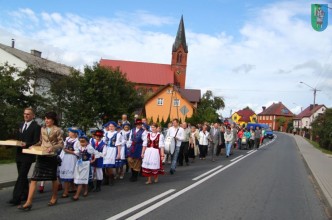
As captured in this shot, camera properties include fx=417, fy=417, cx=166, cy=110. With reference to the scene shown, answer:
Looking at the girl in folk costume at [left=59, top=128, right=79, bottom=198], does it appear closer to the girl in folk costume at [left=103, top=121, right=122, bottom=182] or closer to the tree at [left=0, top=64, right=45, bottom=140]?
the girl in folk costume at [left=103, top=121, right=122, bottom=182]

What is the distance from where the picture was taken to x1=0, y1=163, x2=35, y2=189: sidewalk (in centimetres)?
1010

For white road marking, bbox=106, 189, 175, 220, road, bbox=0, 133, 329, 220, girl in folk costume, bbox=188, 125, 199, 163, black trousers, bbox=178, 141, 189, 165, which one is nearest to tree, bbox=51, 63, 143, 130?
girl in folk costume, bbox=188, 125, 199, 163

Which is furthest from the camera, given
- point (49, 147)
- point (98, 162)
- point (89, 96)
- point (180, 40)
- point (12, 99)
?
point (180, 40)

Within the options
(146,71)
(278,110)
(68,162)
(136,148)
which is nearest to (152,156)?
(136,148)

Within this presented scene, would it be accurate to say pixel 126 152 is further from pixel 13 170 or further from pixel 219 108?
pixel 219 108

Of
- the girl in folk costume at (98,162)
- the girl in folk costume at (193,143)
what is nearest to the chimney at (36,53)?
the girl in folk costume at (193,143)

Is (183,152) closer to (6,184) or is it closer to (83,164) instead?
(6,184)

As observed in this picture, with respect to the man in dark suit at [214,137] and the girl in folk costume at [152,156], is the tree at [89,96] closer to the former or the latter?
the man in dark suit at [214,137]

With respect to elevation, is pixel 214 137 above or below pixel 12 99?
below

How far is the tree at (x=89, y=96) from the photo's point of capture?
2536cm

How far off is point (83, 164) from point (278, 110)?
16825 centimetres

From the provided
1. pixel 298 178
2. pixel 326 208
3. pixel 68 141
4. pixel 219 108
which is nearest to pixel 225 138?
pixel 298 178

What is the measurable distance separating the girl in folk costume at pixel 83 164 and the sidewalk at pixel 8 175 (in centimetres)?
216

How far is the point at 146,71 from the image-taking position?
102500 mm
